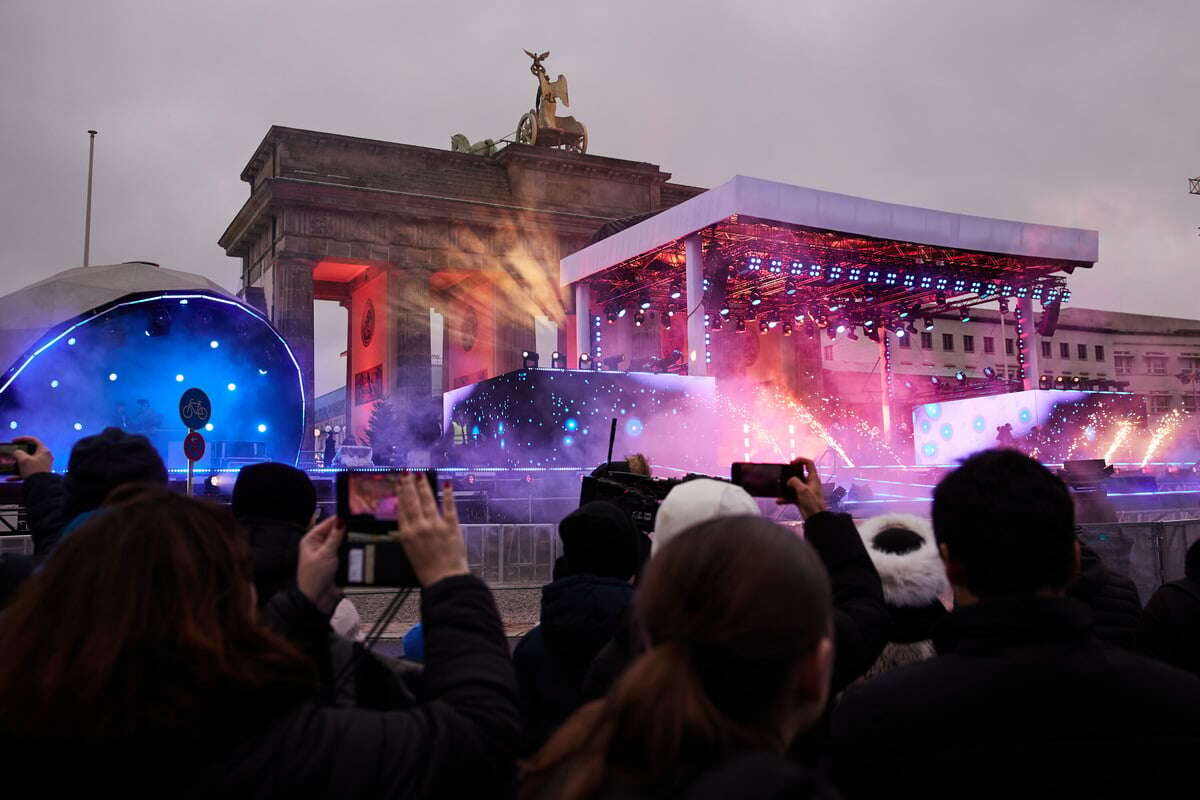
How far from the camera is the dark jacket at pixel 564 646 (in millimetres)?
2938

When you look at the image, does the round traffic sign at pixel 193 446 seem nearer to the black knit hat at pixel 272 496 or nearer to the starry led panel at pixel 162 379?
the starry led panel at pixel 162 379

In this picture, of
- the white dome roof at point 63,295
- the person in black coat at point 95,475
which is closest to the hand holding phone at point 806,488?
the person in black coat at point 95,475

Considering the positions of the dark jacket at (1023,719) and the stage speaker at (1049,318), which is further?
the stage speaker at (1049,318)

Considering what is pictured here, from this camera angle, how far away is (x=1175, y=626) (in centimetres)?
318

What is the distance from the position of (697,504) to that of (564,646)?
2.42 feet

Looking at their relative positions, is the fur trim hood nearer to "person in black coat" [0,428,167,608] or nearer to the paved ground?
"person in black coat" [0,428,167,608]

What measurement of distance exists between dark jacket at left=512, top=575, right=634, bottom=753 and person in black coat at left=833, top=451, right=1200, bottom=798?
1.11 metres

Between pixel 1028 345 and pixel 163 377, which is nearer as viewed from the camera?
→ pixel 163 377

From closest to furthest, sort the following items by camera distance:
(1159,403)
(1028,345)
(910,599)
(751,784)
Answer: (751,784) → (910,599) → (1028,345) → (1159,403)

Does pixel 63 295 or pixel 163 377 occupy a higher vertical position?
pixel 63 295

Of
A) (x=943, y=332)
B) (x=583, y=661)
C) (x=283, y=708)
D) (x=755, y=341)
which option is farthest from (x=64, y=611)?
(x=943, y=332)

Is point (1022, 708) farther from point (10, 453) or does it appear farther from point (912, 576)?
point (10, 453)

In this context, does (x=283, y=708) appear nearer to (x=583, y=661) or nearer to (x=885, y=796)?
(x=885, y=796)

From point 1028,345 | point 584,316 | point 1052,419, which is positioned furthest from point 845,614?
point 1028,345
